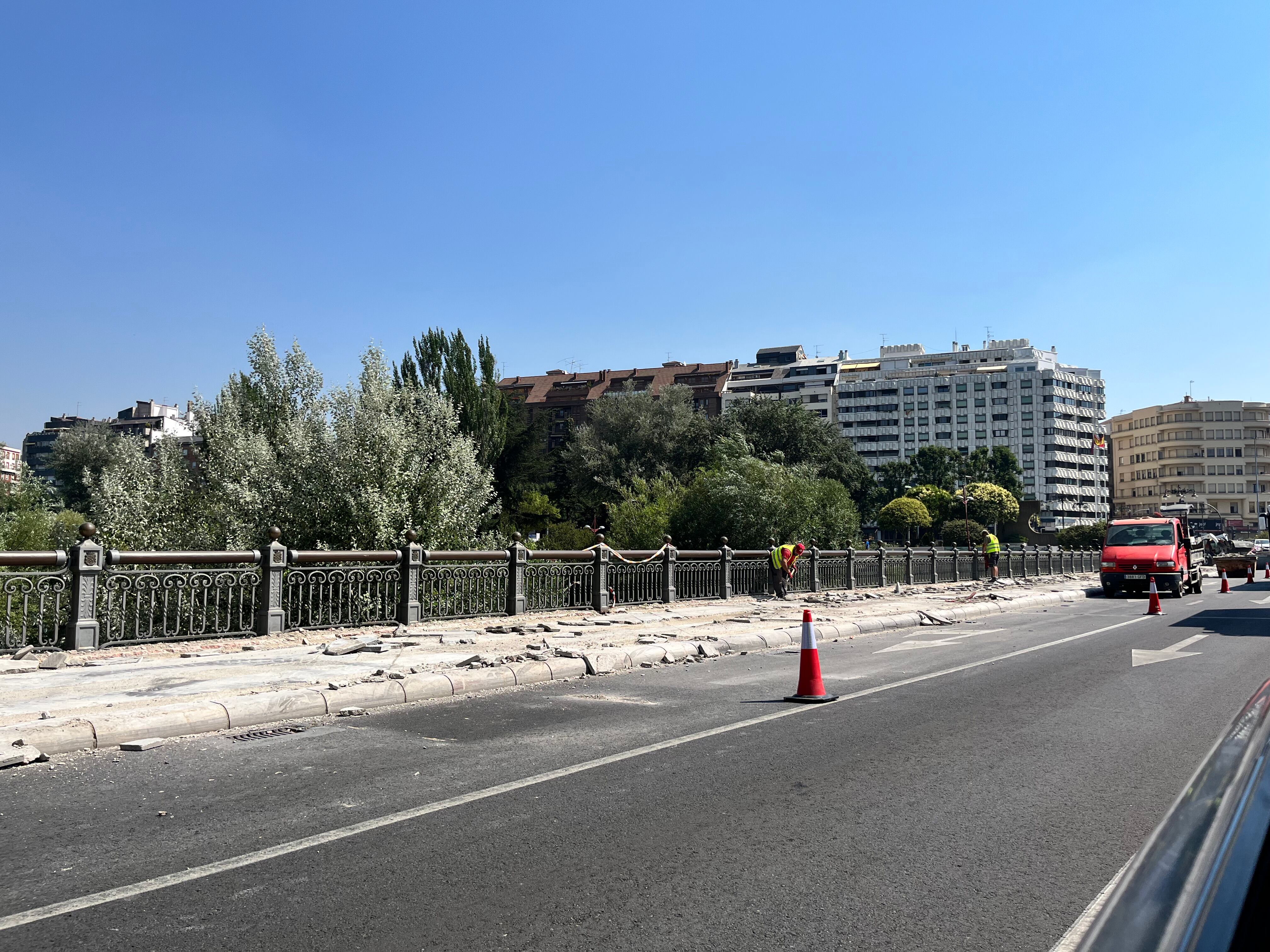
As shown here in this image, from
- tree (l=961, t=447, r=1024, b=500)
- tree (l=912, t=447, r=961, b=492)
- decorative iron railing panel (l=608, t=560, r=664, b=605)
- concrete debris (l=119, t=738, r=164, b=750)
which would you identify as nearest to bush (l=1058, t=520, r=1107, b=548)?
tree (l=961, t=447, r=1024, b=500)

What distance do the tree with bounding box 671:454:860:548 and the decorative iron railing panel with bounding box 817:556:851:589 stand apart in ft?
17.5

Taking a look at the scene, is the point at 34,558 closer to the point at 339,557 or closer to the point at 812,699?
the point at 339,557

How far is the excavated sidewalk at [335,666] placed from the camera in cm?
757

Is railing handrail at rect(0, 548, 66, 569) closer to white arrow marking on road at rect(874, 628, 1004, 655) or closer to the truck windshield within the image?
white arrow marking on road at rect(874, 628, 1004, 655)

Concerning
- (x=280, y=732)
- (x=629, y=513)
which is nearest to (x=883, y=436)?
(x=629, y=513)

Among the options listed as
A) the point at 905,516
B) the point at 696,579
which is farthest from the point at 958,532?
the point at 696,579

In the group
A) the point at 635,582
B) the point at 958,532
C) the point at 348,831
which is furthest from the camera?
the point at 958,532

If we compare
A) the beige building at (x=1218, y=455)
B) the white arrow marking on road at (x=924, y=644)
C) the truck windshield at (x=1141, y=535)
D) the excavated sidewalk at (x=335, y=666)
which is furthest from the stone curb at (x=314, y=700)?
the beige building at (x=1218, y=455)

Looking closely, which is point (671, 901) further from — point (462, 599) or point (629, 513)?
point (629, 513)

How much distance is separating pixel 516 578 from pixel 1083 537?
93.4 m

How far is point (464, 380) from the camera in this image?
177ft

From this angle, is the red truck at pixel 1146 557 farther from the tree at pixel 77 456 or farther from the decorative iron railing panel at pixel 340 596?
the tree at pixel 77 456

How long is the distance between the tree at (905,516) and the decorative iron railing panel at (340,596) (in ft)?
258

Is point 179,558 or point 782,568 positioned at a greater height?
point 179,558
